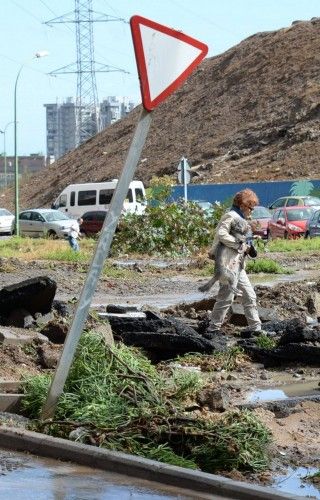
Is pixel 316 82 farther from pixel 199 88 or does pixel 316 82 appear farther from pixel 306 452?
pixel 306 452

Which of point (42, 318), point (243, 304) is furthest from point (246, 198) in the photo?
point (42, 318)

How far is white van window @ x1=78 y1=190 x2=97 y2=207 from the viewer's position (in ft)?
200

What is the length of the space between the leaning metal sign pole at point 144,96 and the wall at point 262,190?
186ft

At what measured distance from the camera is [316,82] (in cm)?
9369

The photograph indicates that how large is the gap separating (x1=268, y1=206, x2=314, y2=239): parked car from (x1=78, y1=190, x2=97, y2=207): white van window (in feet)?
44.4

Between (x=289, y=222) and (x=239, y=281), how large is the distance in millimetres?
32130

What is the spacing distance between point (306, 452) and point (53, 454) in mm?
1734

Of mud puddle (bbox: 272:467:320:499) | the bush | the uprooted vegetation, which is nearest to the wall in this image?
the bush

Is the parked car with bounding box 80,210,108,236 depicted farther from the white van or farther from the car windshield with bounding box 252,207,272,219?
the car windshield with bounding box 252,207,272,219

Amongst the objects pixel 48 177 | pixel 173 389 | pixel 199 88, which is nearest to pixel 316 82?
pixel 199 88

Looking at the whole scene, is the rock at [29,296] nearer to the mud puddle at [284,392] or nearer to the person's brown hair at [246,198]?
the person's brown hair at [246,198]

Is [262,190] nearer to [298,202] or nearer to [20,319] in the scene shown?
[298,202]

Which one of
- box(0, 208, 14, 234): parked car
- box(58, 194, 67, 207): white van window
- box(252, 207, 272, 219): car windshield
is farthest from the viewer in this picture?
box(0, 208, 14, 234): parked car

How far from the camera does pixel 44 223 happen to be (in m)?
56.1
